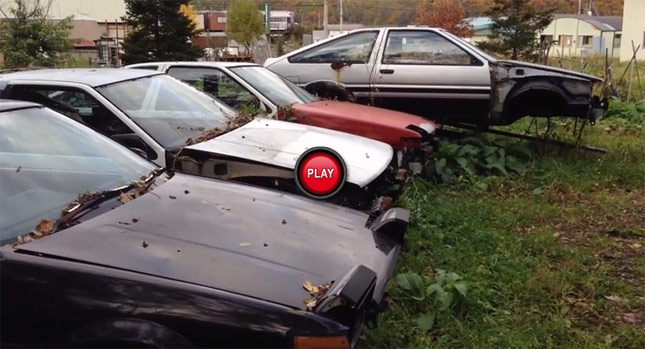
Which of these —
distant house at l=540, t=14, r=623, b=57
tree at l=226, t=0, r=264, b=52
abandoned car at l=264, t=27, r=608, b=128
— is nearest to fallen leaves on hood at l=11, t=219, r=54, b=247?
abandoned car at l=264, t=27, r=608, b=128

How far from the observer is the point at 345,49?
856 centimetres

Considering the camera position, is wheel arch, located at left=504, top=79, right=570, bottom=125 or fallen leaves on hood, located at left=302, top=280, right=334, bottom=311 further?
wheel arch, located at left=504, top=79, right=570, bottom=125

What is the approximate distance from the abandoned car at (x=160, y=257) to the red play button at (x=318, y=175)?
2.65ft

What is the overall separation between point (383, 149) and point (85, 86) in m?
2.34

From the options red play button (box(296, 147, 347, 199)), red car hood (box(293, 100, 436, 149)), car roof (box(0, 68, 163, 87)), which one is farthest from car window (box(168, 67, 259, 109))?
red play button (box(296, 147, 347, 199))

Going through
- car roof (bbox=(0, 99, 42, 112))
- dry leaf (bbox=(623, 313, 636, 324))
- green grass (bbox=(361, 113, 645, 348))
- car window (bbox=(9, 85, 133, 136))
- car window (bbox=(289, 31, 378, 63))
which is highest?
car window (bbox=(289, 31, 378, 63))

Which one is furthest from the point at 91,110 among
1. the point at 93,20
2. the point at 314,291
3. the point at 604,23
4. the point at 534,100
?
the point at 604,23

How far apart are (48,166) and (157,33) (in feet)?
67.8

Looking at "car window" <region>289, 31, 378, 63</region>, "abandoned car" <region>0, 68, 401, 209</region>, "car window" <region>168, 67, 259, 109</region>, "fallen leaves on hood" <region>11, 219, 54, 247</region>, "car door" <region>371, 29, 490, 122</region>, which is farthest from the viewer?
"car window" <region>289, 31, 378, 63</region>

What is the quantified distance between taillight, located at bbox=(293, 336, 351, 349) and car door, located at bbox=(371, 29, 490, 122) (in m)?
6.43

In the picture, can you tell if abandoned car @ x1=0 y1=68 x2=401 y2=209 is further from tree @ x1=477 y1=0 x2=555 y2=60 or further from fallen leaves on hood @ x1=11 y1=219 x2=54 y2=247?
tree @ x1=477 y1=0 x2=555 y2=60

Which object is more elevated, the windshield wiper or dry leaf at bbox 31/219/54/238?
the windshield wiper

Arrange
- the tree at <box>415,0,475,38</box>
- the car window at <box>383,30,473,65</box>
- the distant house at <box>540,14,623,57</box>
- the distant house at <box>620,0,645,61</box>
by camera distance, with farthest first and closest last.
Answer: the distant house at <box>540,14,623,57</box> → the distant house at <box>620,0,645,61</box> → the tree at <box>415,0,475,38</box> → the car window at <box>383,30,473,65</box>

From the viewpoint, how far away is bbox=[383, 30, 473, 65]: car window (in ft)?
27.3
